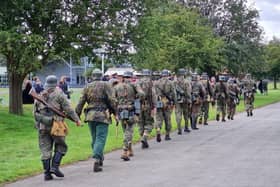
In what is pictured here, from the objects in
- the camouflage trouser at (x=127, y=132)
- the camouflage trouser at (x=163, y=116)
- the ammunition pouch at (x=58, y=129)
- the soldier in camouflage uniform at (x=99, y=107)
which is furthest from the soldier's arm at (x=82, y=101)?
the camouflage trouser at (x=163, y=116)

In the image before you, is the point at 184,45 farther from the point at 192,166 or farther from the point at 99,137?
the point at 99,137

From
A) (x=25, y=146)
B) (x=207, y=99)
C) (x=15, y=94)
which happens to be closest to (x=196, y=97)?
(x=207, y=99)

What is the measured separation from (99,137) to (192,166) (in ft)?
5.95

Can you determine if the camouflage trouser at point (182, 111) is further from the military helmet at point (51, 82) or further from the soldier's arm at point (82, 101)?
the military helmet at point (51, 82)

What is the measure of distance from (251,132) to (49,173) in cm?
988

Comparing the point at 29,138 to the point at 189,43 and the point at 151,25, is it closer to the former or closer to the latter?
the point at 151,25

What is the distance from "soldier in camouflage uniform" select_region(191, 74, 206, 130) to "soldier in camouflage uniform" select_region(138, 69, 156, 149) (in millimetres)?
5984

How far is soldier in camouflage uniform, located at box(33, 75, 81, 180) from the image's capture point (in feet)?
34.1

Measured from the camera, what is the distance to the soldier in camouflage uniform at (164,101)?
16.7 m

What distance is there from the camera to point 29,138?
719 inches

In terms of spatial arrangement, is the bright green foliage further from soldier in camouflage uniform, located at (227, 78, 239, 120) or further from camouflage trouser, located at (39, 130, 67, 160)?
camouflage trouser, located at (39, 130, 67, 160)

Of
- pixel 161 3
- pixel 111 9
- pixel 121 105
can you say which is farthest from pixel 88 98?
pixel 161 3

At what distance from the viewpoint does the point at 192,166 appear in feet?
→ 38.1

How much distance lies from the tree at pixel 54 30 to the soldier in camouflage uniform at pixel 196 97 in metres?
5.78
